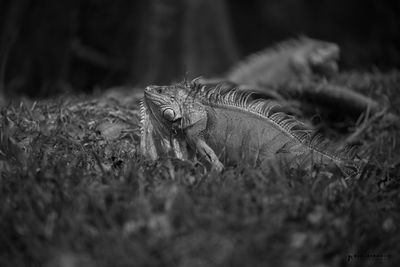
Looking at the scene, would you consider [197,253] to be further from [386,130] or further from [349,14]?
[349,14]

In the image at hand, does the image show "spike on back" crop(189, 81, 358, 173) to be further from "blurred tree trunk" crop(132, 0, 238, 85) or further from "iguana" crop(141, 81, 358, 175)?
"blurred tree trunk" crop(132, 0, 238, 85)

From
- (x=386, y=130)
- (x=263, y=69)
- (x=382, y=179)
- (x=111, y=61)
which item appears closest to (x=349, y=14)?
(x=111, y=61)

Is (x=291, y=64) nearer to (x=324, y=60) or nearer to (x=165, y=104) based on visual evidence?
(x=324, y=60)

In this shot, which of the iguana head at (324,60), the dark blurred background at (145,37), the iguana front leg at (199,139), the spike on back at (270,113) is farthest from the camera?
the dark blurred background at (145,37)

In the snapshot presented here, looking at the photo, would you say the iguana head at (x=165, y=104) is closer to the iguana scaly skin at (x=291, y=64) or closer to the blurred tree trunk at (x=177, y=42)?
the iguana scaly skin at (x=291, y=64)

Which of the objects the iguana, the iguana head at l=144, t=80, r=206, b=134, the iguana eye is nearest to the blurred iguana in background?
the iguana

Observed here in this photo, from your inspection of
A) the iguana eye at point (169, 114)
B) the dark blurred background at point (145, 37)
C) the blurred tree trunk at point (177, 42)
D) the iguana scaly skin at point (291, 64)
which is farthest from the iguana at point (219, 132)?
the blurred tree trunk at point (177, 42)
